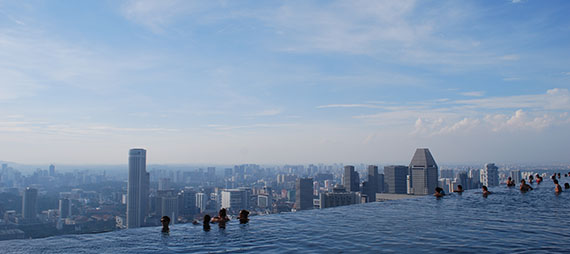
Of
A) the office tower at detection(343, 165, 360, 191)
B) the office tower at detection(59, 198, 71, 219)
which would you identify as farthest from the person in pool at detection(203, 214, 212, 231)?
the office tower at detection(343, 165, 360, 191)

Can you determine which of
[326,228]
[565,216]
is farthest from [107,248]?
[565,216]

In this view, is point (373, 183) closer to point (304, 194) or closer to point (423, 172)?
point (423, 172)

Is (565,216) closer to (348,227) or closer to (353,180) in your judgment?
(348,227)

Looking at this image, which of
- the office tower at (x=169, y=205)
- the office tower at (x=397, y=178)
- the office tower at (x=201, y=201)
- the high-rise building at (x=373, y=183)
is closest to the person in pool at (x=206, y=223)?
the office tower at (x=169, y=205)

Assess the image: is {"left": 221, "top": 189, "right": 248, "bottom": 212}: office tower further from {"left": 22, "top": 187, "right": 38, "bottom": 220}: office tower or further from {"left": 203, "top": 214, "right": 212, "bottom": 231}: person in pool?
{"left": 203, "top": 214, "right": 212, "bottom": 231}: person in pool

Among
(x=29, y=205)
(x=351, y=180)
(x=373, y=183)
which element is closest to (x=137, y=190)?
(x=29, y=205)

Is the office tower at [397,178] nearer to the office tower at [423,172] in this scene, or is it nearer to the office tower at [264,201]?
the office tower at [423,172]
